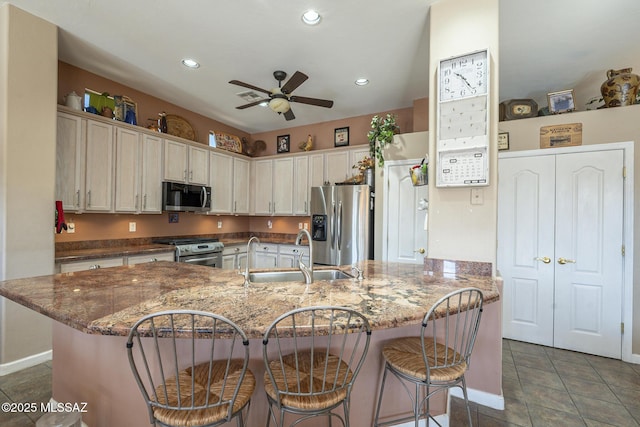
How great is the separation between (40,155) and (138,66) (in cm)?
136

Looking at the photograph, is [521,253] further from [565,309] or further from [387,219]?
[387,219]

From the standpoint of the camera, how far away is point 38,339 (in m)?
2.56

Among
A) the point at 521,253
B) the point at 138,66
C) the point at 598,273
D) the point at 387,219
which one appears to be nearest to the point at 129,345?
the point at 387,219

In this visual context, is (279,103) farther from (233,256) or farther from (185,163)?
(233,256)

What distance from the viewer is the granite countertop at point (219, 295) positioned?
1.21m

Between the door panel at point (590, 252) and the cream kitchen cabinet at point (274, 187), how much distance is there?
3.67 metres

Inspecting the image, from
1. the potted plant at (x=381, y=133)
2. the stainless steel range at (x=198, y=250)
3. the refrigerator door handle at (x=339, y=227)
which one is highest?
the potted plant at (x=381, y=133)

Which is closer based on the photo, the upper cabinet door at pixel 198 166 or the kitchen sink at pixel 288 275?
the kitchen sink at pixel 288 275

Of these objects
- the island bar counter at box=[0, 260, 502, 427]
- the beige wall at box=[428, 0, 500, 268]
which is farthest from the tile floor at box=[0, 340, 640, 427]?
the beige wall at box=[428, 0, 500, 268]

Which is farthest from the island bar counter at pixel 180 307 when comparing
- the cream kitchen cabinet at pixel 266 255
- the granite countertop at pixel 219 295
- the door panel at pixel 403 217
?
the cream kitchen cabinet at pixel 266 255

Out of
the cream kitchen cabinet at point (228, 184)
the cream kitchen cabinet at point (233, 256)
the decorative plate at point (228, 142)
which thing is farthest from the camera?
the decorative plate at point (228, 142)

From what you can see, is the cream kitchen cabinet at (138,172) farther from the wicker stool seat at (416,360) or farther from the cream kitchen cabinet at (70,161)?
the wicker stool seat at (416,360)

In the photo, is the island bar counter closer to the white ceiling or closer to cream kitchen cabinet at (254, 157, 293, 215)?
the white ceiling

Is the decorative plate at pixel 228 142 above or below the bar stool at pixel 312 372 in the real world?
above
